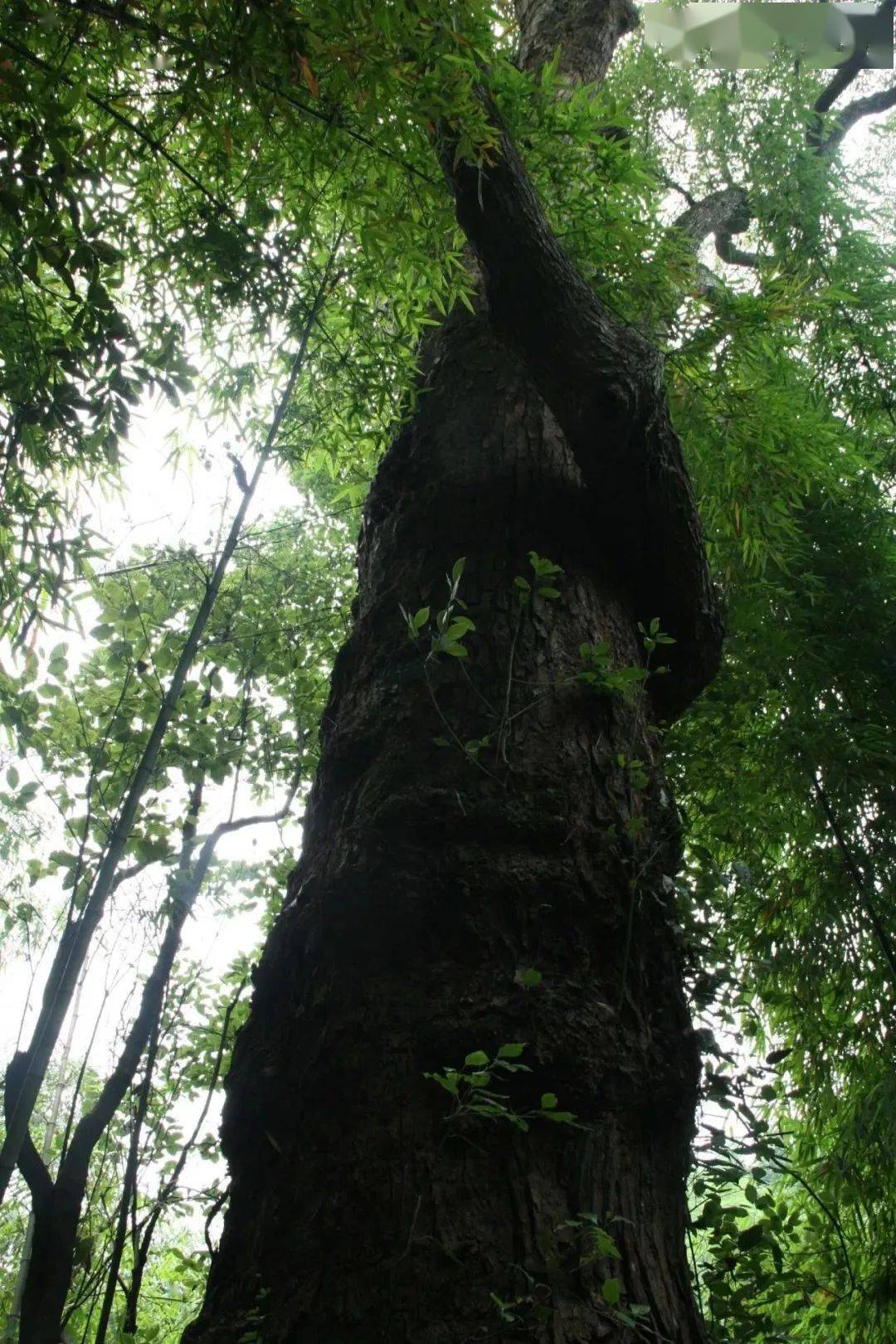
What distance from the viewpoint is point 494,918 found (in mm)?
1380

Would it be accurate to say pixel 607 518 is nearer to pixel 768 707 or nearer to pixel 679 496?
pixel 679 496

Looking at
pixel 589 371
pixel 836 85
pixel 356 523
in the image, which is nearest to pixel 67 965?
pixel 589 371

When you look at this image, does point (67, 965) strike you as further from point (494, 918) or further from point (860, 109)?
point (860, 109)

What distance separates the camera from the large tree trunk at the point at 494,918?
1143 millimetres

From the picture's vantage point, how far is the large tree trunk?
1143 millimetres

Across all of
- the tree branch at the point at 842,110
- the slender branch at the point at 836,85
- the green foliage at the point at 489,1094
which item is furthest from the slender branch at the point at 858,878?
the slender branch at the point at 836,85

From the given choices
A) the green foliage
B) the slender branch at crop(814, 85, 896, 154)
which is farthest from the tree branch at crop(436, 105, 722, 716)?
the slender branch at crop(814, 85, 896, 154)

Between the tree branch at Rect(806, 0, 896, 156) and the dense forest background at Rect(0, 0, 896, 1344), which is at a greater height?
the tree branch at Rect(806, 0, 896, 156)

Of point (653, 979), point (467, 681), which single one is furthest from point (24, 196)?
Result: point (653, 979)

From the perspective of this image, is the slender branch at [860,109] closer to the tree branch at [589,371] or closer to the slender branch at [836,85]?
the slender branch at [836,85]

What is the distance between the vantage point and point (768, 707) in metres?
3.22

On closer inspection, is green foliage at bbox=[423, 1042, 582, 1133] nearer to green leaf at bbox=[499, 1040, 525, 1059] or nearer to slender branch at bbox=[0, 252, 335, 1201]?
green leaf at bbox=[499, 1040, 525, 1059]

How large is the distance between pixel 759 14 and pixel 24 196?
121 cm

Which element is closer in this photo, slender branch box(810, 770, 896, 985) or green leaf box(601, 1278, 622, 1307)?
green leaf box(601, 1278, 622, 1307)
